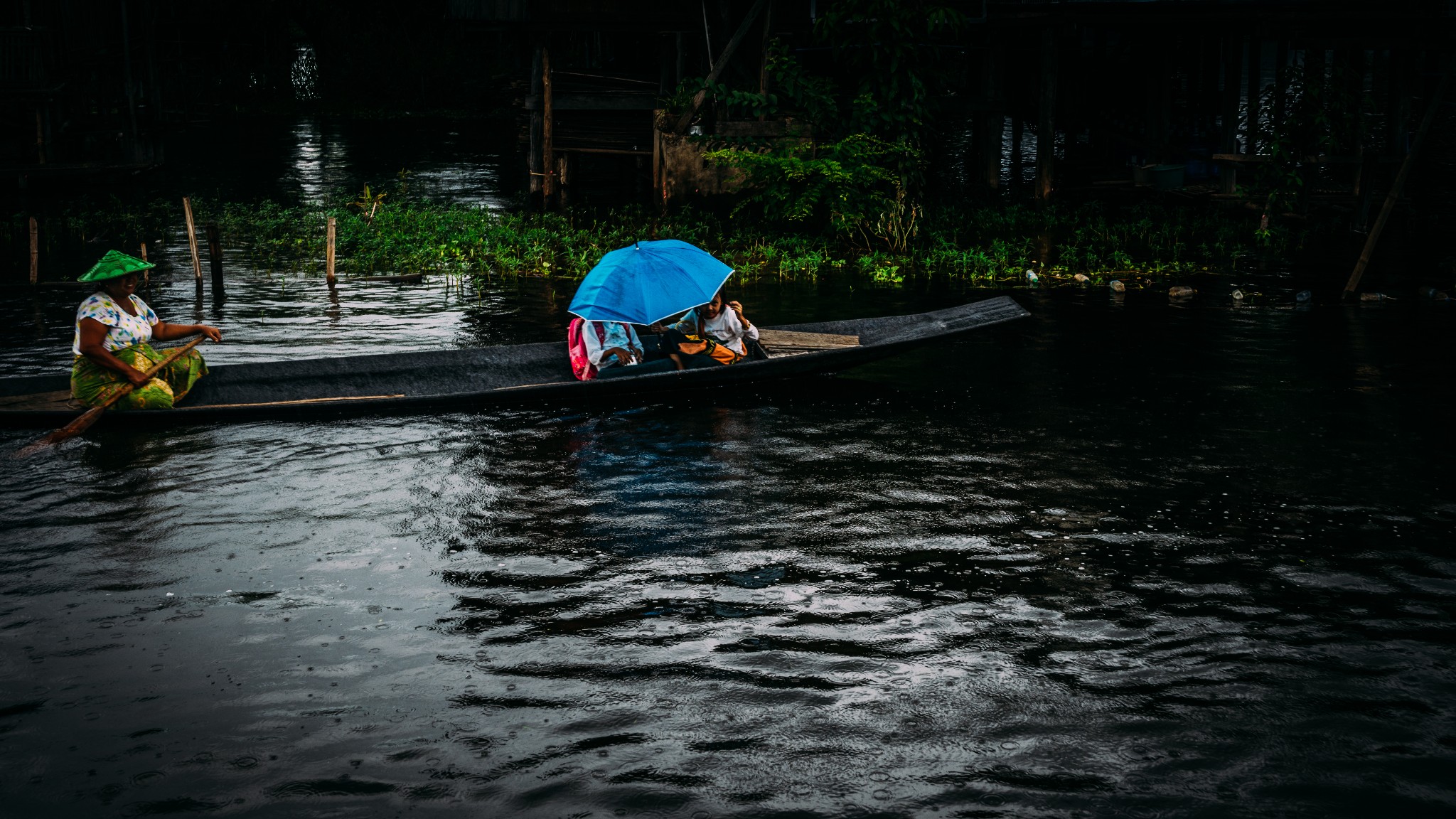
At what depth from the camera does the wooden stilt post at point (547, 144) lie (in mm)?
20797

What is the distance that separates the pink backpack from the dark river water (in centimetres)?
52

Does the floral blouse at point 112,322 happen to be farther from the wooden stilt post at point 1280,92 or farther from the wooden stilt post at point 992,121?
the wooden stilt post at point 1280,92

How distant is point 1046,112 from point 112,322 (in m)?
15.8

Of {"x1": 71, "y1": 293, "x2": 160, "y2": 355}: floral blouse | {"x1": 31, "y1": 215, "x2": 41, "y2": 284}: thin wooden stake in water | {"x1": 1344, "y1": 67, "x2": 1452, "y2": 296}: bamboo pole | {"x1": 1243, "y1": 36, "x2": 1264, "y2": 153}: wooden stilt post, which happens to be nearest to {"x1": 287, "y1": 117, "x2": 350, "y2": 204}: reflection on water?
{"x1": 31, "y1": 215, "x2": 41, "y2": 284}: thin wooden stake in water

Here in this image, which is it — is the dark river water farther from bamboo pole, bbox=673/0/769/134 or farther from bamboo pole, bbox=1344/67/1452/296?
bamboo pole, bbox=673/0/769/134

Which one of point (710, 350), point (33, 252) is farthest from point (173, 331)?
point (33, 252)

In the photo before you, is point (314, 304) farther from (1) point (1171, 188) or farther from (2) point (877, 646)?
(1) point (1171, 188)

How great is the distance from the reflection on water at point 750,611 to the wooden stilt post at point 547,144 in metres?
11.6

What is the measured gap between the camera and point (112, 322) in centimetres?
924

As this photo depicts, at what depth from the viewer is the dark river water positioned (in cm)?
484

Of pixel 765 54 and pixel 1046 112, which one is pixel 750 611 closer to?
pixel 765 54

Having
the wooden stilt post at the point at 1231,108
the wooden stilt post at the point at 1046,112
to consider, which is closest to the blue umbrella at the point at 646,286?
the wooden stilt post at the point at 1046,112

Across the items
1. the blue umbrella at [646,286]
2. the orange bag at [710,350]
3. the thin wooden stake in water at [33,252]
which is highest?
the thin wooden stake in water at [33,252]

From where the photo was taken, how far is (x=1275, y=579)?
22.2ft
